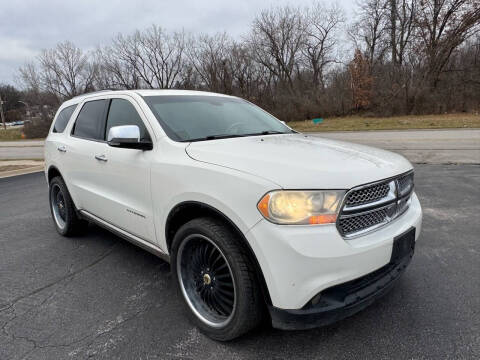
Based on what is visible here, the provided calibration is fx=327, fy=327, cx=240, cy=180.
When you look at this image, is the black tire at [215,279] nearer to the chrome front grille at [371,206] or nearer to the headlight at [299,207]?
the headlight at [299,207]

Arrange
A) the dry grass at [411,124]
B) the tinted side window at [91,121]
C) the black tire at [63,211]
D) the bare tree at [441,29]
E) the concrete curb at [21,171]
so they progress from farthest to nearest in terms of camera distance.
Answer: the bare tree at [441,29], the dry grass at [411,124], the concrete curb at [21,171], the black tire at [63,211], the tinted side window at [91,121]

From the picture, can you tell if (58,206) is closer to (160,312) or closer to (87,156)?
(87,156)

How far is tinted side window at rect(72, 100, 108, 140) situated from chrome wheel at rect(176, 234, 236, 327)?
1.75 m

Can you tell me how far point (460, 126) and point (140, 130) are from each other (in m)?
20.8

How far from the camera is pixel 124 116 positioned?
10.3ft

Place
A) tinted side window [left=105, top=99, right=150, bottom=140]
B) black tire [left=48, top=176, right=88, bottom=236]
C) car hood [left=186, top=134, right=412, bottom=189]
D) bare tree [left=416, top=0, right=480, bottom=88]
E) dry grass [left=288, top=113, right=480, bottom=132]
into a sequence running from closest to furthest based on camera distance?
car hood [left=186, top=134, right=412, bottom=189] → tinted side window [left=105, top=99, right=150, bottom=140] → black tire [left=48, top=176, right=88, bottom=236] → dry grass [left=288, top=113, right=480, bottom=132] → bare tree [left=416, top=0, right=480, bottom=88]

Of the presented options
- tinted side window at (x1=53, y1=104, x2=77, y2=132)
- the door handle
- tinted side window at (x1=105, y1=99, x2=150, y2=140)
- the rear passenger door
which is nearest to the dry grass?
tinted side window at (x1=53, y1=104, x2=77, y2=132)

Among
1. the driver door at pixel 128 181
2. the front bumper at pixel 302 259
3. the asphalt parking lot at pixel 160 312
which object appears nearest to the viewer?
the front bumper at pixel 302 259

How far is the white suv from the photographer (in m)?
1.84

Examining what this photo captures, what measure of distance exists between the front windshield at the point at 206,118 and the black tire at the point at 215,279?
2.75 feet

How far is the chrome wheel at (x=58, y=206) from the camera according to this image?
→ 442 cm

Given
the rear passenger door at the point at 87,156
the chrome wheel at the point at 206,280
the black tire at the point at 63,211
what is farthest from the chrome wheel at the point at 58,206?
the chrome wheel at the point at 206,280

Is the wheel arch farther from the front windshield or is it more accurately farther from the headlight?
the front windshield

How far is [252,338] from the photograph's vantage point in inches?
90.7
